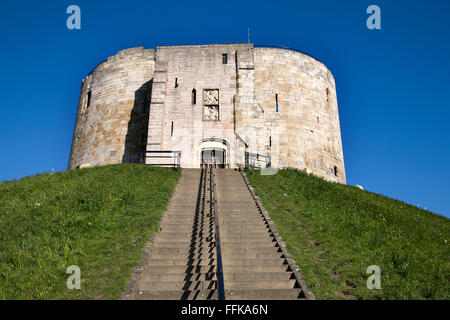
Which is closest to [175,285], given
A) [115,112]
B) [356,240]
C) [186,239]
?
[186,239]

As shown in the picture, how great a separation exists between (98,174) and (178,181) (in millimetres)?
3340

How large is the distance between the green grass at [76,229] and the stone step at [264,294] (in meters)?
2.20

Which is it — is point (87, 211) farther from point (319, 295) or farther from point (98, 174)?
point (319, 295)

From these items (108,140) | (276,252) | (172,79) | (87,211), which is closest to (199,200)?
(87,211)

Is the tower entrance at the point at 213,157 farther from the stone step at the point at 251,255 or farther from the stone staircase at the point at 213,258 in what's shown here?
the stone step at the point at 251,255

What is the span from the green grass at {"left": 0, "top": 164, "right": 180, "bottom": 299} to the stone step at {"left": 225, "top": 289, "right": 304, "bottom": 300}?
2204 mm

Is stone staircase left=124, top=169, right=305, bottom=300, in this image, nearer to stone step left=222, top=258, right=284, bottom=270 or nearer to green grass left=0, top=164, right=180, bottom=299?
stone step left=222, top=258, right=284, bottom=270

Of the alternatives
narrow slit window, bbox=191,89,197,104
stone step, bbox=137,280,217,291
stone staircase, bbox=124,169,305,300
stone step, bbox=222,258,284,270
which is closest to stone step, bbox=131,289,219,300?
stone staircase, bbox=124,169,305,300

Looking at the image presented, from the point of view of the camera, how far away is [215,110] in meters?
23.6

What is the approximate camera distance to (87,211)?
39.8 ft

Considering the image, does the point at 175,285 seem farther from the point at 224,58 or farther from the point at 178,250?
the point at 224,58

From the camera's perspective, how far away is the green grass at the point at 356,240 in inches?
328

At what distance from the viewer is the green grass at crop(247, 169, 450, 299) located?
8.33 m

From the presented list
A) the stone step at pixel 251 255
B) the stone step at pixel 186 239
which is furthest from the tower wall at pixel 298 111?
the stone step at pixel 251 255
